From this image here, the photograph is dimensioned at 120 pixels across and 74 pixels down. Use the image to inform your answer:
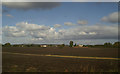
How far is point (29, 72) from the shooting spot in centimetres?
1320

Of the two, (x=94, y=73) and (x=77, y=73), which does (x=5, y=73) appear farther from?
(x=94, y=73)

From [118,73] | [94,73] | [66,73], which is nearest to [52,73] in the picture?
[66,73]

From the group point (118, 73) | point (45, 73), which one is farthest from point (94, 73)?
point (45, 73)

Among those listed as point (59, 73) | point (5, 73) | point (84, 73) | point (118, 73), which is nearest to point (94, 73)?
point (84, 73)

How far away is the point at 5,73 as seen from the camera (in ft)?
41.7

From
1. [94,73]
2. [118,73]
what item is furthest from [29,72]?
[118,73]

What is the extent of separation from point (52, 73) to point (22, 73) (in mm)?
3343

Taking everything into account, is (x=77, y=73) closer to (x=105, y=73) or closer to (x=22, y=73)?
(x=105, y=73)

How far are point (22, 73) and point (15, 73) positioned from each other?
741 mm

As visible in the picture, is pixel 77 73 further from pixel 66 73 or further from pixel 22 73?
pixel 22 73

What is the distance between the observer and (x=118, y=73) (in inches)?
526

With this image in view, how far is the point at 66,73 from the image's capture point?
13195 mm

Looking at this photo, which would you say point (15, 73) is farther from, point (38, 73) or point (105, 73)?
point (105, 73)

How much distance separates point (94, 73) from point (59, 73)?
397 cm
